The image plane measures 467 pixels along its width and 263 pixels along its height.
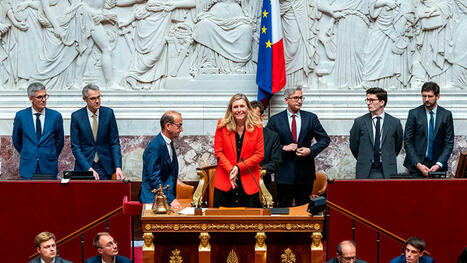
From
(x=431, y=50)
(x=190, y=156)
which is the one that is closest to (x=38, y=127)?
(x=190, y=156)

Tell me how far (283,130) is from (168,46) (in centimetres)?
245

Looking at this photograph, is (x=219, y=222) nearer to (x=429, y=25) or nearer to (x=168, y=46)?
(x=168, y=46)

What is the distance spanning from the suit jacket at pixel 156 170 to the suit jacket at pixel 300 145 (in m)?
1.65

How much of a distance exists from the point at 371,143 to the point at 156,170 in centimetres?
270

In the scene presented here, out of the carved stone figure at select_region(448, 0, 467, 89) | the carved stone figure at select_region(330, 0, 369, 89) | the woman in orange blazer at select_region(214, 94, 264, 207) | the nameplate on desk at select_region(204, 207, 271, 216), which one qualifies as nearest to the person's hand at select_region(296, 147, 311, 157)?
the woman in orange blazer at select_region(214, 94, 264, 207)

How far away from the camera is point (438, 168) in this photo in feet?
31.3

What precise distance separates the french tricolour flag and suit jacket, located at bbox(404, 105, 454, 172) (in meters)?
1.85

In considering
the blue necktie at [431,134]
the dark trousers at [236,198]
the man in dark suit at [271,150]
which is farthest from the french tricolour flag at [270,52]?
the dark trousers at [236,198]

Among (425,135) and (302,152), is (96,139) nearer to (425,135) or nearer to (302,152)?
(302,152)

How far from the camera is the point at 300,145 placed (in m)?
→ 9.45

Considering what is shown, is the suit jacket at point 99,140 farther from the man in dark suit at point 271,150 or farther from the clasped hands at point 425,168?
the clasped hands at point 425,168

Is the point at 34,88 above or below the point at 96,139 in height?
above

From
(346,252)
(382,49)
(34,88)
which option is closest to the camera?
(346,252)

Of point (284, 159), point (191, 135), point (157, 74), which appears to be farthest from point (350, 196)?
point (157, 74)
